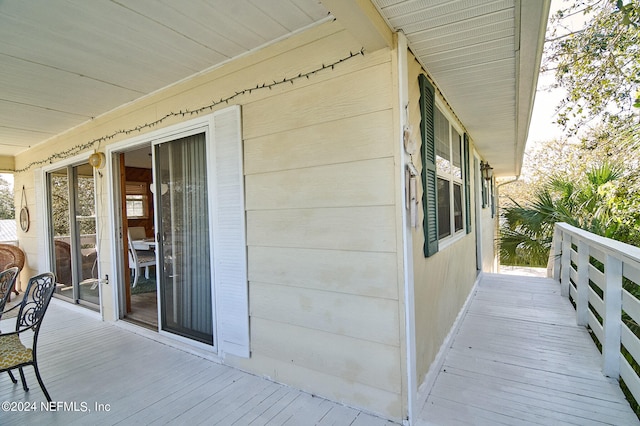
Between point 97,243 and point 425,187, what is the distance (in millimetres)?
3761

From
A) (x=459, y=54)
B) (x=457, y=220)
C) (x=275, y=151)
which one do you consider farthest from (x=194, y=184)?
(x=457, y=220)

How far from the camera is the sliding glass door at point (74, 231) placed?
407 centimetres

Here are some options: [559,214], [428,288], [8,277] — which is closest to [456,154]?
[428,288]

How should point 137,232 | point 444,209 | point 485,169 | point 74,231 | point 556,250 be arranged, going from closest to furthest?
point 444,209 < point 74,231 < point 556,250 < point 485,169 < point 137,232

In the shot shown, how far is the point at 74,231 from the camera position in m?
4.25

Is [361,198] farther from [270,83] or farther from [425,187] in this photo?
[270,83]

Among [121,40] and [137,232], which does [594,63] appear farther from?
[137,232]

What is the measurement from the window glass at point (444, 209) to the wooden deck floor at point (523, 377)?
101 centimetres

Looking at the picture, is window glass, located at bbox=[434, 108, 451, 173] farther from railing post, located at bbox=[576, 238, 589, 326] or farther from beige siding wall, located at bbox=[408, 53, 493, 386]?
railing post, located at bbox=[576, 238, 589, 326]

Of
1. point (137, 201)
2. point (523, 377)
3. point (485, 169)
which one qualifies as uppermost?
point (485, 169)

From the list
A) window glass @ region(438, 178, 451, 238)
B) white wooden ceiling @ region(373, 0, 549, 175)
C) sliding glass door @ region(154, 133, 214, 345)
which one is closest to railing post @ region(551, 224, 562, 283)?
white wooden ceiling @ region(373, 0, 549, 175)

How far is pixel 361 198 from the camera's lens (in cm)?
187

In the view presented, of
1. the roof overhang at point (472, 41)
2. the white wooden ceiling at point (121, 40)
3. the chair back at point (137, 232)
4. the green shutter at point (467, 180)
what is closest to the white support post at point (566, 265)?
the green shutter at point (467, 180)

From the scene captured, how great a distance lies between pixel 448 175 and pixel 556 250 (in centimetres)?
309
